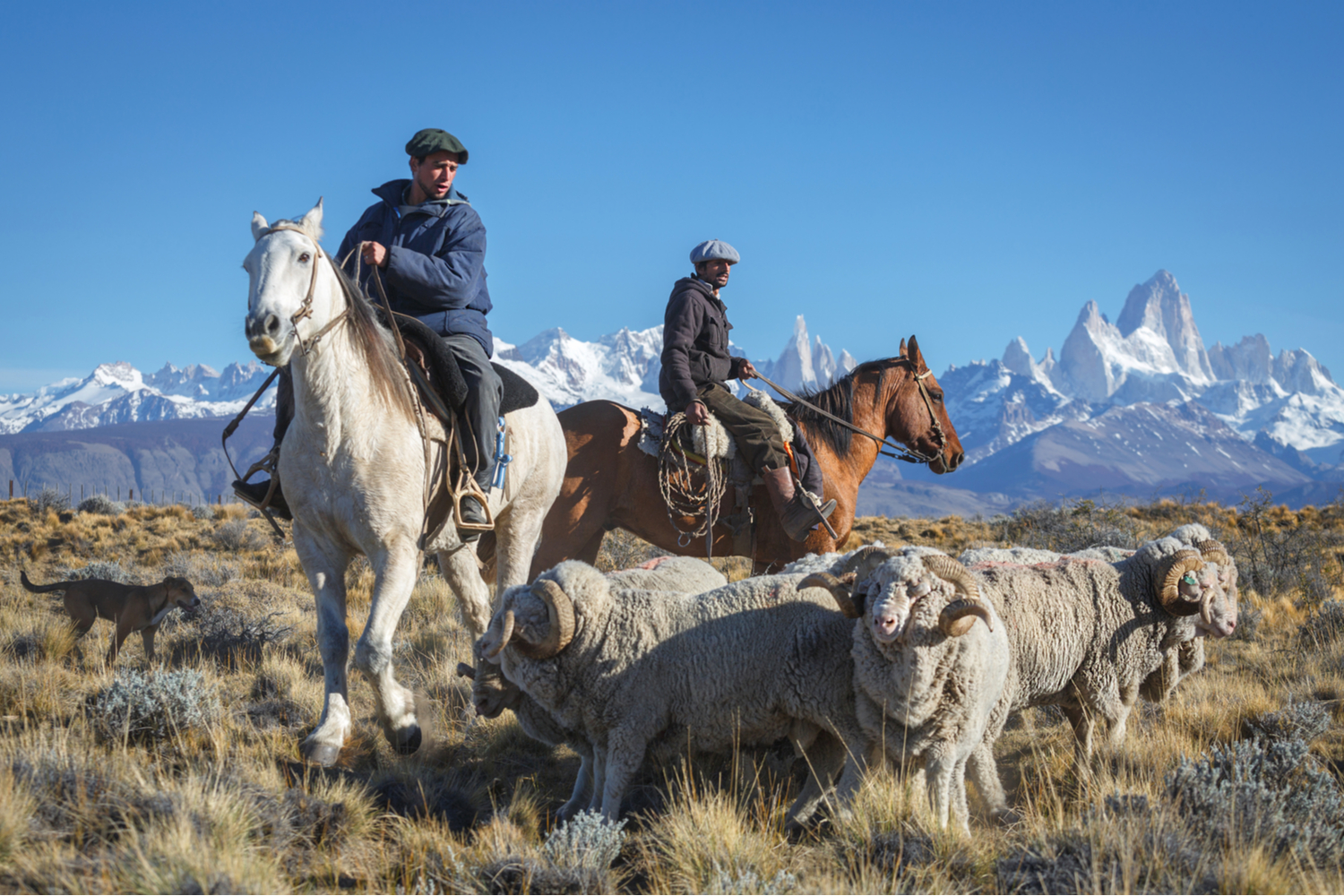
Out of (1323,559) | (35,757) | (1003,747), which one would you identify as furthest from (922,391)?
(35,757)

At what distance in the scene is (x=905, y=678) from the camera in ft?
13.1

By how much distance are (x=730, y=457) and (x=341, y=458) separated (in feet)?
12.7

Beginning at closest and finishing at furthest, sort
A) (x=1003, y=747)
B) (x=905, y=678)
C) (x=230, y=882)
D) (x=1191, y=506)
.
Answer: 1. (x=230, y=882)
2. (x=905, y=678)
3. (x=1003, y=747)
4. (x=1191, y=506)

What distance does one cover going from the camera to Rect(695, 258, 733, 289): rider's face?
8219 millimetres

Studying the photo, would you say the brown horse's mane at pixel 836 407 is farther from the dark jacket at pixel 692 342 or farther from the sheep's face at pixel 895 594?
the sheep's face at pixel 895 594

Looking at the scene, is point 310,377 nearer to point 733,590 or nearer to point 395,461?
point 395,461

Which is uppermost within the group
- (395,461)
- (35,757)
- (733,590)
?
(395,461)

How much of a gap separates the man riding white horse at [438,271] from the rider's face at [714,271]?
246 centimetres

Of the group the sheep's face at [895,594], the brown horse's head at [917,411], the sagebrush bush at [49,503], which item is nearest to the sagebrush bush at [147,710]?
the sheep's face at [895,594]

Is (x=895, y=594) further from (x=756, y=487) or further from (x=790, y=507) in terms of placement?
(x=756, y=487)

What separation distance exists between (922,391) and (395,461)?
6.26m

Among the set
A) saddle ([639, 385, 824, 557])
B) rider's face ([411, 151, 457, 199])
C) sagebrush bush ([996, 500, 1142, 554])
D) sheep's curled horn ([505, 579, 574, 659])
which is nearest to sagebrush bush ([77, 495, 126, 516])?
saddle ([639, 385, 824, 557])

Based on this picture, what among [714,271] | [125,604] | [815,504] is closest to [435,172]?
[714,271]

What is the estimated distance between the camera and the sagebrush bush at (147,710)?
503cm
